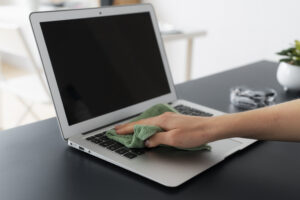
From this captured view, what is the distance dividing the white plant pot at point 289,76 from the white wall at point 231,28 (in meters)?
1.36

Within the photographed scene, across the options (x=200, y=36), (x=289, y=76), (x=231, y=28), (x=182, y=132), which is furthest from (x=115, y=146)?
(x=231, y=28)

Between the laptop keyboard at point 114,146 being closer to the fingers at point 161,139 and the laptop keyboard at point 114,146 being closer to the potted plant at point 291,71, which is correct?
the fingers at point 161,139

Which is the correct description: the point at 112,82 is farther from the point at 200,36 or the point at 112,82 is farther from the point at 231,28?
the point at 231,28

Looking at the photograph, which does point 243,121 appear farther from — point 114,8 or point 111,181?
point 114,8

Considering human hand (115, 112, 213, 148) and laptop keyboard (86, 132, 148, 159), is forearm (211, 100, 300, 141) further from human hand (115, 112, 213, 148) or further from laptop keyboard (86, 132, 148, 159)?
laptop keyboard (86, 132, 148, 159)

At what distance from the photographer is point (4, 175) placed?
624 millimetres

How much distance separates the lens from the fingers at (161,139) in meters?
0.65

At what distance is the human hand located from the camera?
646 millimetres

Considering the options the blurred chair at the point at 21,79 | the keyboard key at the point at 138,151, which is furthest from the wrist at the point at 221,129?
the blurred chair at the point at 21,79

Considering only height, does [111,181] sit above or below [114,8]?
below

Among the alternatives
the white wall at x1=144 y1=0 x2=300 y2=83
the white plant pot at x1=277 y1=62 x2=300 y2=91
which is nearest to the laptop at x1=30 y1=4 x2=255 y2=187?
the white plant pot at x1=277 y1=62 x2=300 y2=91

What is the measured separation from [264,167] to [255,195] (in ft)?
0.33

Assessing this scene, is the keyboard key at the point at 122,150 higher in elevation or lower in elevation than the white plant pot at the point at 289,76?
higher

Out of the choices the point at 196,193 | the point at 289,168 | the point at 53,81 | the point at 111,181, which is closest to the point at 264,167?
the point at 289,168
